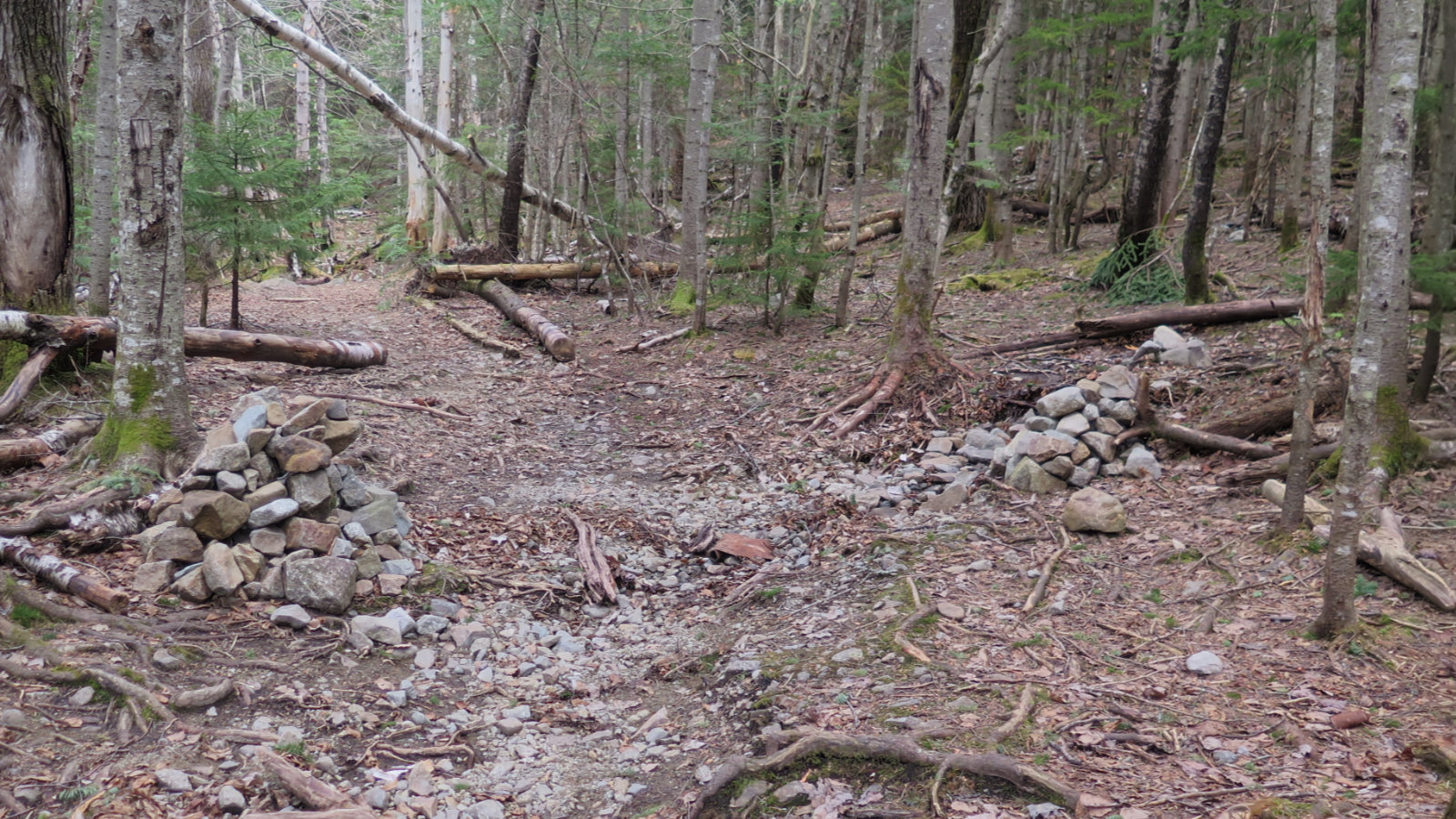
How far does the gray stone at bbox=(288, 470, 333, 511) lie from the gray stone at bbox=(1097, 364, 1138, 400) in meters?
6.17

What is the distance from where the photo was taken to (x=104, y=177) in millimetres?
7719

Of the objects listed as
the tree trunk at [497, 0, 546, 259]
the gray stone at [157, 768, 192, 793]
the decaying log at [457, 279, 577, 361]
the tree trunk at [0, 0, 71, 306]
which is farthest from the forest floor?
the tree trunk at [497, 0, 546, 259]

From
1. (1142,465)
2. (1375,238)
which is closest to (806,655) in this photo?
(1375,238)

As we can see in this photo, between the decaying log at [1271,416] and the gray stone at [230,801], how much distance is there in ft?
22.4

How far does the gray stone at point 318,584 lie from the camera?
5039mm

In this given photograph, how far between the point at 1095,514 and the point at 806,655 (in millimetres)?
2445

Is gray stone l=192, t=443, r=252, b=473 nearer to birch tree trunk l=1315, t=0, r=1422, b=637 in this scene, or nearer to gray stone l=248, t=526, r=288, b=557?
gray stone l=248, t=526, r=288, b=557

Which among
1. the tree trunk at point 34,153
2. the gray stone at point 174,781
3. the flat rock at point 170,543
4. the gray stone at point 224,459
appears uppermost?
the tree trunk at point 34,153

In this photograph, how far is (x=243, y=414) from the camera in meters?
5.61

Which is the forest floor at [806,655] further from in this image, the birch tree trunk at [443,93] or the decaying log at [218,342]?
the birch tree trunk at [443,93]

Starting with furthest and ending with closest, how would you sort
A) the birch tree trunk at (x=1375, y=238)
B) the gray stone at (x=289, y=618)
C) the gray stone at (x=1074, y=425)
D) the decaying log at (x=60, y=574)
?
the gray stone at (x=1074, y=425)
the gray stone at (x=289, y=618)
the decaying log at (x=60, y=574)
the birch tree trunk at (x=1375, y=238)

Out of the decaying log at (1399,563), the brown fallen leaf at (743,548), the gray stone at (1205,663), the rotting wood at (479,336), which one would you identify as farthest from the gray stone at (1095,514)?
the rotting wood at (479,336)

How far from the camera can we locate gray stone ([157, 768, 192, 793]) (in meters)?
3.43

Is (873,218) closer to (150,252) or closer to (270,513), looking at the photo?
(150,252)
